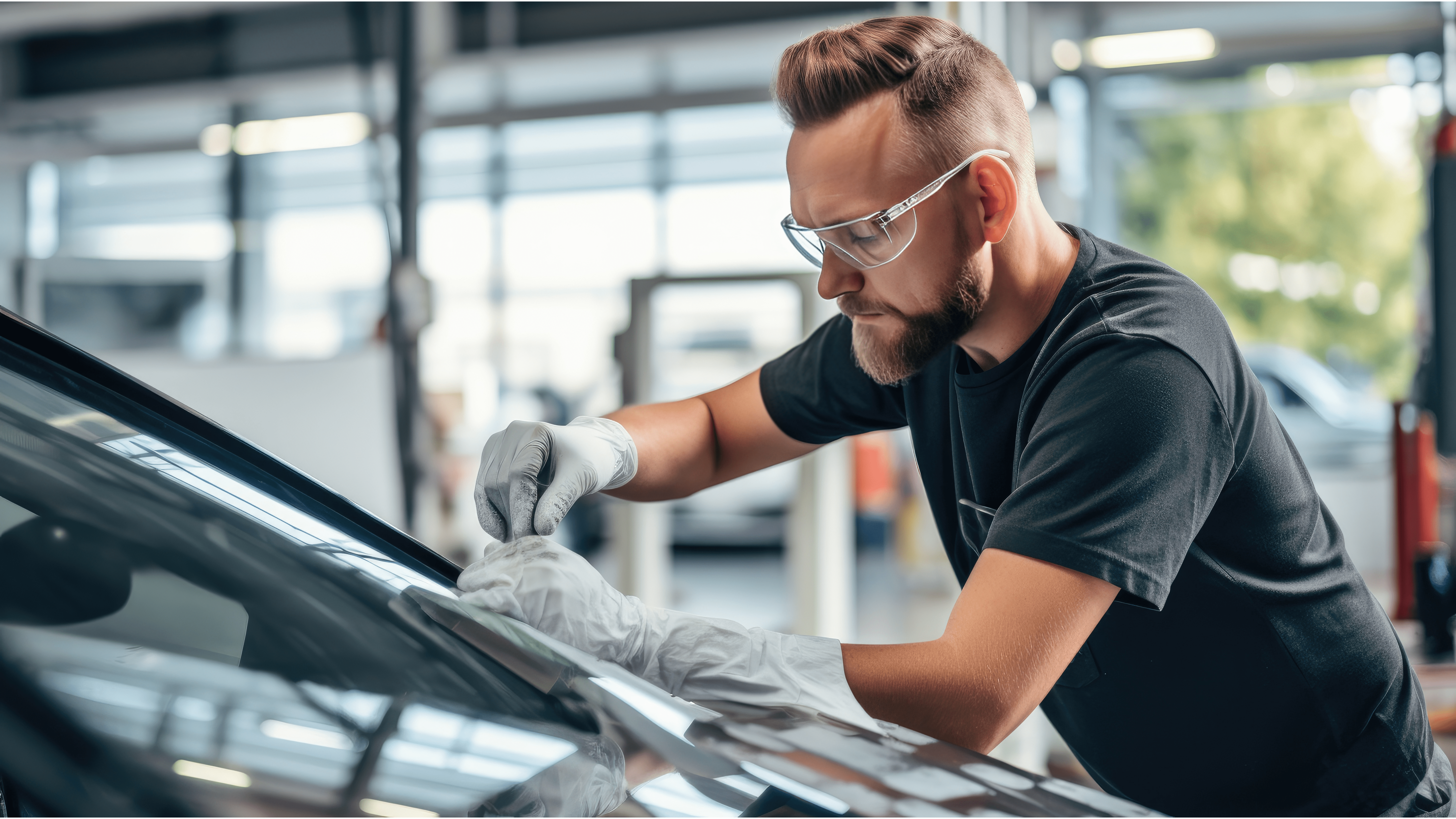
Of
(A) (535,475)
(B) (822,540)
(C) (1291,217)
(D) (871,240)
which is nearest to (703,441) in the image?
(A) (535,475)

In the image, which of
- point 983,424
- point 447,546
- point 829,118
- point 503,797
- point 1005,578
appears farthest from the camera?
point 447,546

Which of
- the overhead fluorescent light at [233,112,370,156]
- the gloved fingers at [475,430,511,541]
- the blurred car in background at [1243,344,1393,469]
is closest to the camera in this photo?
the gloved fingers at [475,430,511,541]

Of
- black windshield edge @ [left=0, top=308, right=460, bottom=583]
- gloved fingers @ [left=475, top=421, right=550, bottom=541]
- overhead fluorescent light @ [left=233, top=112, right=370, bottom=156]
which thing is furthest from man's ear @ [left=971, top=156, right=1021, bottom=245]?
overhead fluorescent light @ [left=233, top=112, right=370, bottom=156]

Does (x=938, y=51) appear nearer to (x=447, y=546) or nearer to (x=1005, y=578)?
(x=1005, y=578)

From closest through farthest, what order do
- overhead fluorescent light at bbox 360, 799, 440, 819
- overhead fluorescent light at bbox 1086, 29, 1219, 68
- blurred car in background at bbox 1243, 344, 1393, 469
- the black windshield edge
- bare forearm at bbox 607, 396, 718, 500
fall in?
1. overhead fluorescent light at bbox 360, 799, 440, 819
2. the black windshield edge
3. bare forearm at bbox 607, 396, 718, 500
4. overhead fluorescent light at bbox 1086, 29, 1219, 68
5. blurred car in background at bbox 1243, 344, 1393, 469

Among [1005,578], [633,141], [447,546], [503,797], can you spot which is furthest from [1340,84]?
[503,797]

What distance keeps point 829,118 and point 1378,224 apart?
6.36m

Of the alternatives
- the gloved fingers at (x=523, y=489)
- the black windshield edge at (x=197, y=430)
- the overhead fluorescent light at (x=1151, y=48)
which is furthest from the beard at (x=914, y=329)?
the overhead fluorescent light at (x=1151, y=48)

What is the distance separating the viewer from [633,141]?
24.1 ft

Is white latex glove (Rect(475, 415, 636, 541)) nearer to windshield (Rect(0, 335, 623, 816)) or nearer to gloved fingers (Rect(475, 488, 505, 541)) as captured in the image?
gloved fingers (Rect(475, 488, 505, 541))

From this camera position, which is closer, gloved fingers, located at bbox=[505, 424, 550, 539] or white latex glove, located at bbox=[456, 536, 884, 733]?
white latex glove, located at bbox=[456, 536, 884, 733]

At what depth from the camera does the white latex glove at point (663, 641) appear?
0.88 meters

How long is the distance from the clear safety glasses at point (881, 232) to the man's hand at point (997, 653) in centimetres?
36

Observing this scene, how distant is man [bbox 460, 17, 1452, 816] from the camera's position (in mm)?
837
